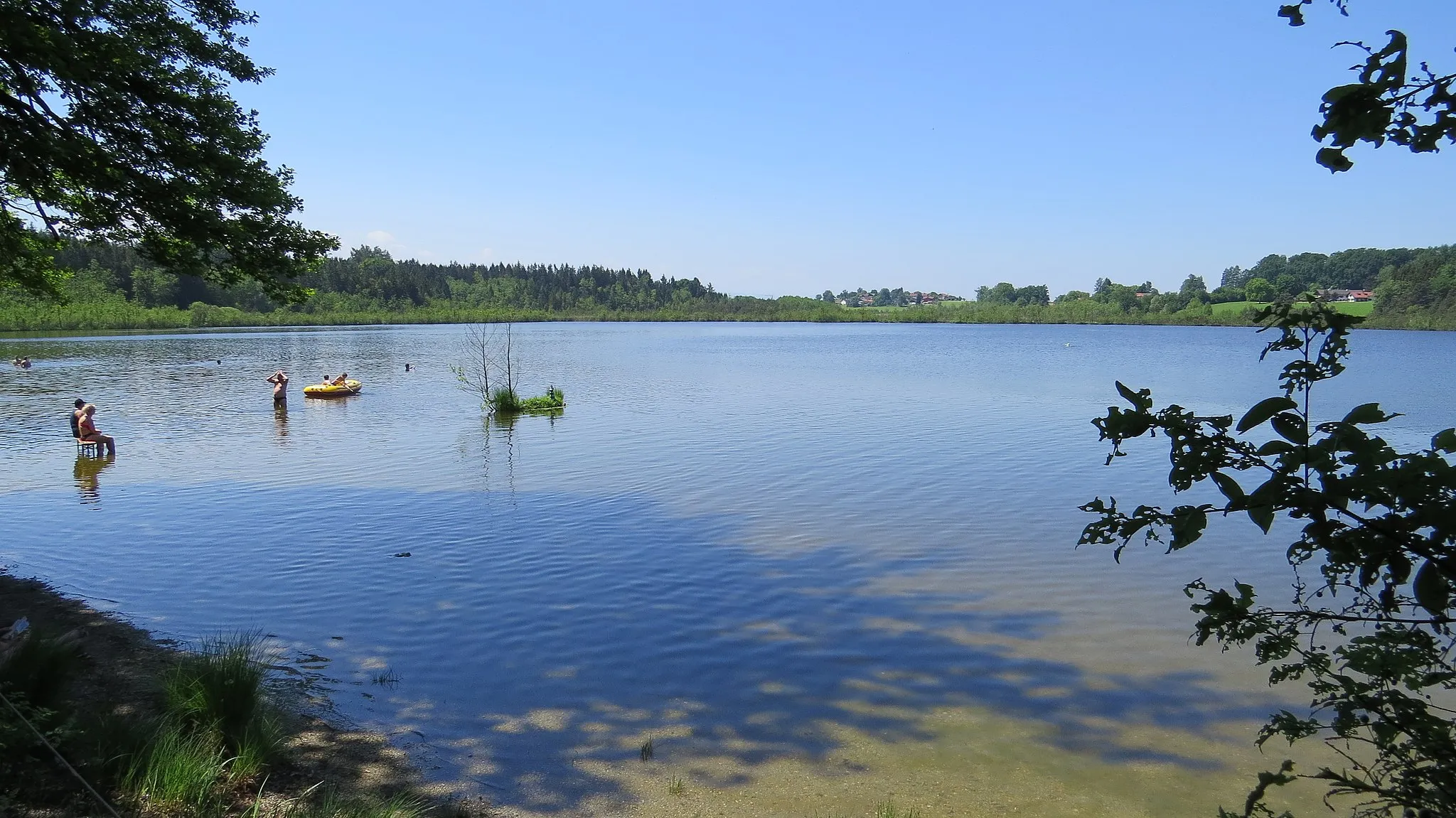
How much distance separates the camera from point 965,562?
12109 millimetres

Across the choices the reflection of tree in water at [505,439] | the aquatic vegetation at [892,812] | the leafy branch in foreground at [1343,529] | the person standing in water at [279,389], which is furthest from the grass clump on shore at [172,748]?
the person standing in water at [279,389]

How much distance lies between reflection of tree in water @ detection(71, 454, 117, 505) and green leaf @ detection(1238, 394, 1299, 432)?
18.6 meters

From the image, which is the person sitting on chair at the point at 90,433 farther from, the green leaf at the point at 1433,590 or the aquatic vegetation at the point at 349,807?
the green leaf at the point at 1433,590

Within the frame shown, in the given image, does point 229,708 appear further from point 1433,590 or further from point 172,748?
point 1433,590

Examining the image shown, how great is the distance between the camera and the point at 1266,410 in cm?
226

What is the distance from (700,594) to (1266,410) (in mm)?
8894

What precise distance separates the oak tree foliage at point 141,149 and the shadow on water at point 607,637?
401 cm

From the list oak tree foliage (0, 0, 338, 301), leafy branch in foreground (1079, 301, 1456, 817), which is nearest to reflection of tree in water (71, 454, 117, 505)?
oak tree foliage (0, 0, 338, 301)

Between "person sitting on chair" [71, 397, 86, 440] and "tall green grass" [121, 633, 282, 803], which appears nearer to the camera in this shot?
"tall green grass" [121, 633, 282, 803]

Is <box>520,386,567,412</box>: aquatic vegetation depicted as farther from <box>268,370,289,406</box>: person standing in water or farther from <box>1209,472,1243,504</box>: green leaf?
<box>1209,472,1243,504</box>: green leaf

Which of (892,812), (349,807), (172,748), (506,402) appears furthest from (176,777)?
(506,402)

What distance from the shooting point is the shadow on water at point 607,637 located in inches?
279

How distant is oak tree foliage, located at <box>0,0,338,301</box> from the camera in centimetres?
857

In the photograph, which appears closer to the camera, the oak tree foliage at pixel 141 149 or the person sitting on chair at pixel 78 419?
the oak tree foliage at pixel 141 149
